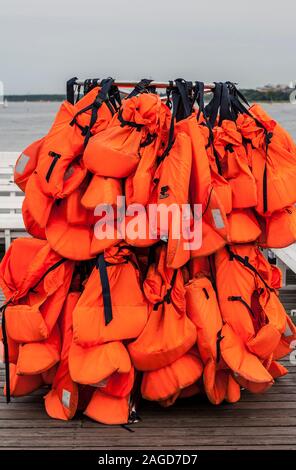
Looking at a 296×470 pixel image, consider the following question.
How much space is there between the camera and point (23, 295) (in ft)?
13.3

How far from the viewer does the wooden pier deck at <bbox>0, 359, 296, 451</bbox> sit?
3.62 meters

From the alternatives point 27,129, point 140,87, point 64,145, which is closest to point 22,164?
point 64,145

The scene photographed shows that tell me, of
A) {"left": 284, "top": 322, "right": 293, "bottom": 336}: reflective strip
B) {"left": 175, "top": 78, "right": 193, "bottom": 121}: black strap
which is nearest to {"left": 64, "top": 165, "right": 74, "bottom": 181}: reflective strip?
{"left": 175, "top": 78, "right": 193, "bottom": 121}: black strap

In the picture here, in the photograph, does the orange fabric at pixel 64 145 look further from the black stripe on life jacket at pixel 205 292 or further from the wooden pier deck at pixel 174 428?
the wooden pier deck at pixel 174 428

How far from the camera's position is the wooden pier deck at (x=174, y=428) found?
362 cm

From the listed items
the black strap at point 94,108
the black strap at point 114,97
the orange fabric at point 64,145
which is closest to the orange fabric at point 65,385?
the orange fabric at point 64,145

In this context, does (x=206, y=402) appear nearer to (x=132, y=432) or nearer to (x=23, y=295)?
(x=132, y=432)

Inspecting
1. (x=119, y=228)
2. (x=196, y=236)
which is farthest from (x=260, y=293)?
(x=119, y=228)

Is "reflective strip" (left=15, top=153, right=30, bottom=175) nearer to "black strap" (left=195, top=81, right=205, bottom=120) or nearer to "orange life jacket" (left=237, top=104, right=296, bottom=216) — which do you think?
"black strap" (left=195, top=81, right=205, bottom=120)

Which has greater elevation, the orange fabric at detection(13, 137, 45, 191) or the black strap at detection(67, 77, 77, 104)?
the black strap at detection(67, 77, 77, 104)

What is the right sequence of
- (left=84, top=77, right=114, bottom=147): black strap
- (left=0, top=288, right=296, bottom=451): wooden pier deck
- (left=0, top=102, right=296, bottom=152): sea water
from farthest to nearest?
(left=0, top=102, right=296, bottom=152): sea water, (left=84, top=77, right=114, bottom=147): black strap, (left=0, top=288, right=296, bottom=451): wooden pier deck

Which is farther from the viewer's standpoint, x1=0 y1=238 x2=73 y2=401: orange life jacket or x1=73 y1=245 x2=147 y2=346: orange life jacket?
x1=0 y1=238 x2=73 y2=401: orange life jacket
